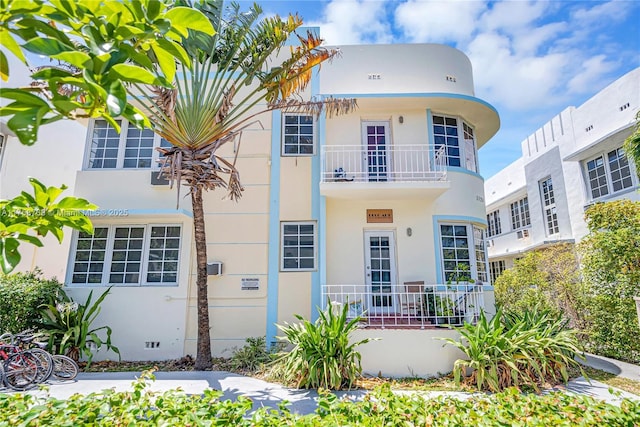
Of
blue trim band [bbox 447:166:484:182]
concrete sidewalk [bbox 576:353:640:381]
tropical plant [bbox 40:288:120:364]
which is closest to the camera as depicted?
concrete sidewalk [bbox 576:353:640:381]

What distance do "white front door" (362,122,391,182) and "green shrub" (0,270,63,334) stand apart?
915 centimetres

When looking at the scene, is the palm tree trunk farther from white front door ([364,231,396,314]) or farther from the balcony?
white front door ([364,231,396,314])

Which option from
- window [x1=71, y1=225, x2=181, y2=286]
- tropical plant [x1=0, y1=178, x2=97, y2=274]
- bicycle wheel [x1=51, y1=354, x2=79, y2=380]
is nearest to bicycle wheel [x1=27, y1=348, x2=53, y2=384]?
bicycle wheel [x1=51, y1=354, x2=79, y2=380]

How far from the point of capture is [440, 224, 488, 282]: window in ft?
33.1

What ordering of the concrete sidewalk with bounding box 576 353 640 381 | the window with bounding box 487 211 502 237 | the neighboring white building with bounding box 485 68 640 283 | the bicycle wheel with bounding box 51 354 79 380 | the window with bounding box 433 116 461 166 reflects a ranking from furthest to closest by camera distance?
the window with bounding box 487 211 502 237, the neighboring white building with bounding box 485 68 640 283, the window with bounding box 433 116 461 166, the concrete sidewalk with bounding box 576 353 640 381, the bicycle wheel with bounding box 51 354 79 380

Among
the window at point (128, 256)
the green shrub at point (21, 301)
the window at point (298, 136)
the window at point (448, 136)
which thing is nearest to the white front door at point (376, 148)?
the window at point (448, 136)

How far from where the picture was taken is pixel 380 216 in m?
10.4

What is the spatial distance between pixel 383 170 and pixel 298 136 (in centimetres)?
285

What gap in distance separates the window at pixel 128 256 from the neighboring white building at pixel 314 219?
3 cm

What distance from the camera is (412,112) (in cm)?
1097

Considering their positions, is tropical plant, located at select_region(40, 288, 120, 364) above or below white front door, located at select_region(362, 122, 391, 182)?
below

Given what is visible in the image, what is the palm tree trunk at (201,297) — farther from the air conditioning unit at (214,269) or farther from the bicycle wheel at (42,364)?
the bicycle wheel at (42,364)

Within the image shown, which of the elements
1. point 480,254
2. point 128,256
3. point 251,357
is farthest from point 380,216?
point 128,256

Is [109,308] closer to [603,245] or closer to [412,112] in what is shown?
[412,112]
